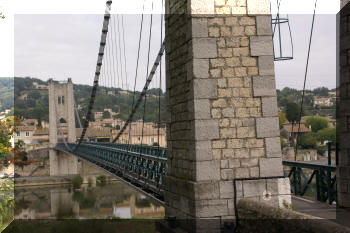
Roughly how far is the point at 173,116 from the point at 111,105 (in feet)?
124

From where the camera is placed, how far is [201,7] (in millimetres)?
5020

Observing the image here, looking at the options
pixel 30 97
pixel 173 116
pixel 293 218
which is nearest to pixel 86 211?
pixel 173 116

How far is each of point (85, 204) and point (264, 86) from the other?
2525 centimetres

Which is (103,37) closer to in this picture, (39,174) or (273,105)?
(273,105)

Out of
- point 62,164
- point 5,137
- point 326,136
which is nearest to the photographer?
point 5,137

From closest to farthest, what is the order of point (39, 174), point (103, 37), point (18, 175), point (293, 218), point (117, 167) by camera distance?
point (293, 218), point (117, 167), point (103, 37), point (18, 175), point (39, 174)

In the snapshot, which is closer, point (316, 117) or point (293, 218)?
point (293, 218)

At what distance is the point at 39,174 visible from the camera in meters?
43.6

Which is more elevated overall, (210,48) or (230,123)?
(210,48)

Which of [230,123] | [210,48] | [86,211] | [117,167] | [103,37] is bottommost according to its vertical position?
[86,211]

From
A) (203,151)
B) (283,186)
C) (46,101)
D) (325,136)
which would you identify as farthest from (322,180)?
(46,101)

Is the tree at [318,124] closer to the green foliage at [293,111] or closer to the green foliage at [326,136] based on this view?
the green foliage at [326,136]

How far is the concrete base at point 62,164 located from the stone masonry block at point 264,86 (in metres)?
39.4

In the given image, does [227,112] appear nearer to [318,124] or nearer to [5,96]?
A: [318,124]
